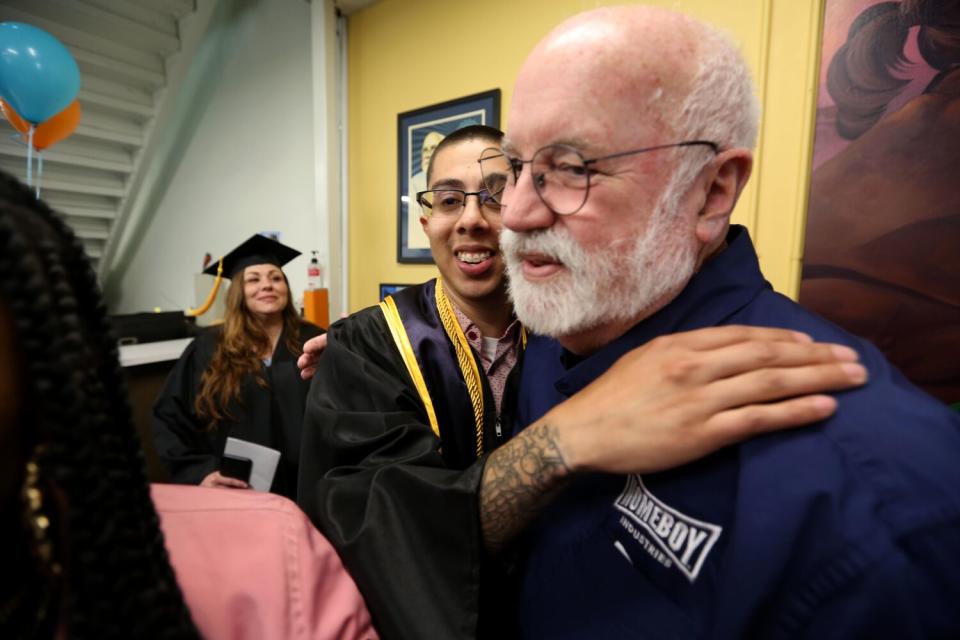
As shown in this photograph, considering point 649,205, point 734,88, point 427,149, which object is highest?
point 427,149

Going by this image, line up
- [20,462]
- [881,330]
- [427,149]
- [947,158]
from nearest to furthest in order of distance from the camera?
[20,462]
[947,158]
[881,330]
[427,149]

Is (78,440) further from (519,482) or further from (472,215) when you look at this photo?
(472,215)

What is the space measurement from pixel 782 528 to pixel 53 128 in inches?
164

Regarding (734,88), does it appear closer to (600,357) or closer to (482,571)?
(600,357)

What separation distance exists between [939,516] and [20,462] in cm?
86

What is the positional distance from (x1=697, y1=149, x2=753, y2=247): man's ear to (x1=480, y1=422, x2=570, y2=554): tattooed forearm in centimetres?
44

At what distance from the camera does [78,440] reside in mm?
388

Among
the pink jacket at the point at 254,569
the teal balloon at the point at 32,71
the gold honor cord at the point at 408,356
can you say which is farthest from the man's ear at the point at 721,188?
the teal balloon at the point at 32,71

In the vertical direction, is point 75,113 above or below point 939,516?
above

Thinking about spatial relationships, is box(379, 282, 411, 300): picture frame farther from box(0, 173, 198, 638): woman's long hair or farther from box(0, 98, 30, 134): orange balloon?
box(0, 173, 198, 638): woman's long hair

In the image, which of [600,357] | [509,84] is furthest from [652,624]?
[509,84]

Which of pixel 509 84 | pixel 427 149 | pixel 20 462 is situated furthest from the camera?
pixel 427 149

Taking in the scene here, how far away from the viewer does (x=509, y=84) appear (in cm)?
240

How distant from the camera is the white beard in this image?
0.76 meters
